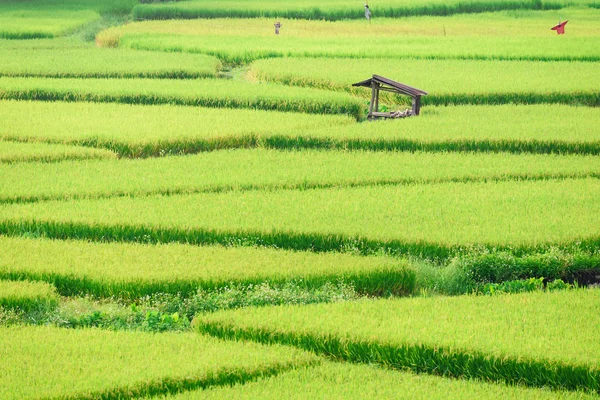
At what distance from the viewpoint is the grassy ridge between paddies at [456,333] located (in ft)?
21.7

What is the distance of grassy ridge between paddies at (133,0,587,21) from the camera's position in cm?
3322

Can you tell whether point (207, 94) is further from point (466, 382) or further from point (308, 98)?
point (466, 382)

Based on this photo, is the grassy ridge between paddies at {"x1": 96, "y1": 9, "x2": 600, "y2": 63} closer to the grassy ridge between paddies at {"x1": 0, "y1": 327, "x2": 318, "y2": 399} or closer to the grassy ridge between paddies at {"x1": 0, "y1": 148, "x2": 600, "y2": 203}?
the grassy ridge between paddies at {"x1": 0, "y1": 148, "x2": 600, "y2": 203}

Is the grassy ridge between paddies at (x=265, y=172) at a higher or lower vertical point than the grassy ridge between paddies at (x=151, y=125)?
lower

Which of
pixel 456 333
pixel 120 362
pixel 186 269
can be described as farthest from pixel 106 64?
pixel 456 333

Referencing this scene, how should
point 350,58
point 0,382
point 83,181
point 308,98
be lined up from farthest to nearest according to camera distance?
1. point 350,58
2. point 308,98
3. point 83,181
4. point 0,382

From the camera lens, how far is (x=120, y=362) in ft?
21.7

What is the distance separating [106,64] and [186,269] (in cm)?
1330

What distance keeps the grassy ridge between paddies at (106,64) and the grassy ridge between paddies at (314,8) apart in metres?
10.4

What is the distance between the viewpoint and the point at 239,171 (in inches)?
487

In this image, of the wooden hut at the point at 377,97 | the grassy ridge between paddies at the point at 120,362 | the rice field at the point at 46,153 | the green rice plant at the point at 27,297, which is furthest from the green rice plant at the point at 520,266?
the wooden hut at the point at 377,97

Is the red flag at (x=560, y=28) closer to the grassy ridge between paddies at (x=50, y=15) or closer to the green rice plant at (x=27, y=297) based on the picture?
the grassy ridge between paddies at (x=50, y=15)

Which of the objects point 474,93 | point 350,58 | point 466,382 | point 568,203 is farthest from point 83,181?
point 350,58

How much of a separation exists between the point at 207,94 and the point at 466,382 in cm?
1158
